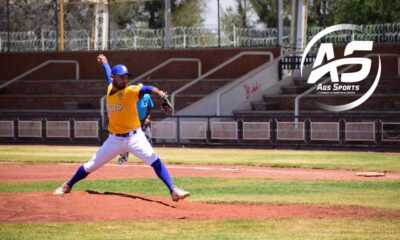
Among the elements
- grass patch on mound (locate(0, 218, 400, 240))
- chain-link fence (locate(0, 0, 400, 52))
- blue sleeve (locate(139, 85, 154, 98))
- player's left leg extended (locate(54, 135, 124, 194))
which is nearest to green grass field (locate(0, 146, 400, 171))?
chain-link fence (locate(0, 0, 400, 52))

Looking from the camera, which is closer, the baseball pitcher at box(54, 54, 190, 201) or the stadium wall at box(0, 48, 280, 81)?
the baseball pitcher at box(54, 54, 190, 201)

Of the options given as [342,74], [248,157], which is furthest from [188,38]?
[248,157]

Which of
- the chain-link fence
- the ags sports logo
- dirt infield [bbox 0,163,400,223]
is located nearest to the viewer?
dirt infield [bbox 0,163,400,223]

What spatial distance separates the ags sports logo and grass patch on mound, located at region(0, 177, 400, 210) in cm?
1326

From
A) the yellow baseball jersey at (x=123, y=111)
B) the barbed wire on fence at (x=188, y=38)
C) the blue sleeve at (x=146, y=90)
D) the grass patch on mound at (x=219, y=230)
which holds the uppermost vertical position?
the barbed wire on fence at (x=188, y=38)

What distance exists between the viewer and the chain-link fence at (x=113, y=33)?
35.3 meters

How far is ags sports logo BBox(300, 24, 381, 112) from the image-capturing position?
3266 centimetres

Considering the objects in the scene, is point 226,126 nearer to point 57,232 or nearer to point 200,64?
point 200,64

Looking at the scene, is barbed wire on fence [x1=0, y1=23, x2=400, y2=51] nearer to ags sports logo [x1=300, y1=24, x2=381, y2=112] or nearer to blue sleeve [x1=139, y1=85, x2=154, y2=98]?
ags sports logo [x1=300, y1=24, x2=381, y2=112]

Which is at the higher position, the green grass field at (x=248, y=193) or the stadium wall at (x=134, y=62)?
the stadium wall at (x=134, y=62)

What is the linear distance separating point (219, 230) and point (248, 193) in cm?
507

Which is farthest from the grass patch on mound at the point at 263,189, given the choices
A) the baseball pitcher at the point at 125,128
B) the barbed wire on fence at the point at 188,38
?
the barbed wire on fence at the point at 188,38

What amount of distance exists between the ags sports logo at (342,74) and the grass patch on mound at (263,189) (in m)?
13.3

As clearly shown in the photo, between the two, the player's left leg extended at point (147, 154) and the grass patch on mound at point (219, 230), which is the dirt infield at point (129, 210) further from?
the grass patch on mound at point (219, 230)
